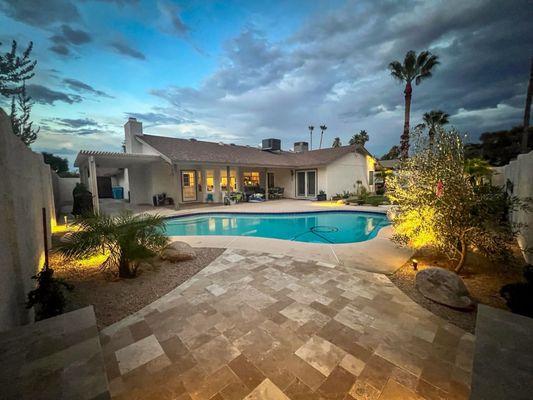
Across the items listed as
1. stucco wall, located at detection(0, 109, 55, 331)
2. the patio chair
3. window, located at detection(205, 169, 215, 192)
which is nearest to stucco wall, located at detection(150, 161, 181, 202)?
window, located at detection(205, 169, 215, 192)

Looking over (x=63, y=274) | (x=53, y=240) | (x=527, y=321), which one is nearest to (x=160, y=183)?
(x=53, y=240)

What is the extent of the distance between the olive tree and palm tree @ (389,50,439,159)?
11.4 m

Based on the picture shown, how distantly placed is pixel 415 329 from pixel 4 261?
4492 millimetres

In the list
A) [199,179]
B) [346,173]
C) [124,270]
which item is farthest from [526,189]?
[199,179]

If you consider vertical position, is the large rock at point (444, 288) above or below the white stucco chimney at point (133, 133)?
below

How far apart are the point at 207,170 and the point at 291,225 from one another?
312 inches

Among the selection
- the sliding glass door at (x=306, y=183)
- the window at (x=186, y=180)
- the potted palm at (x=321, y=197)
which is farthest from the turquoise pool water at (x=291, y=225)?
the sliding glass door at (x=306, y=183)

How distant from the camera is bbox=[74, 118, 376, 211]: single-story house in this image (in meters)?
11.9

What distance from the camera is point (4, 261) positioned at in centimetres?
211

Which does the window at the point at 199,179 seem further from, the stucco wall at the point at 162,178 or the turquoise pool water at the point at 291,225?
the turquoise pool water at the point at 291,225

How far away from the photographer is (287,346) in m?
2.33

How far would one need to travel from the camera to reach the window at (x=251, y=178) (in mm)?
17577

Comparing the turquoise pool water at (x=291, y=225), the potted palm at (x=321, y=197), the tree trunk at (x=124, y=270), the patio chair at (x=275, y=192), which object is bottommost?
the turquoise pool water at (x=291, y=225)

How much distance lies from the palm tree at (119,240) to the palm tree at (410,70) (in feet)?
49.8
